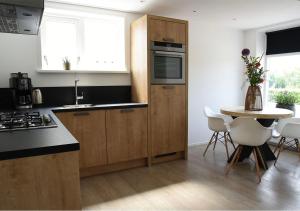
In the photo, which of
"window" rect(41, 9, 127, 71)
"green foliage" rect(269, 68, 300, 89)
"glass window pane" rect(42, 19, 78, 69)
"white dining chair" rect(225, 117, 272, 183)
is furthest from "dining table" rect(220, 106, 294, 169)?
"glass window pane" rect(42, 19, 78, 69)

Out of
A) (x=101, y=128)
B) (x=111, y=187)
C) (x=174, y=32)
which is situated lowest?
(x=111, y=187)

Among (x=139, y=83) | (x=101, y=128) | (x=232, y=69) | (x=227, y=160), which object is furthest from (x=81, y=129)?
(x=232, y=69)

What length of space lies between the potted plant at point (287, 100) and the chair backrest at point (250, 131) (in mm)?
1749

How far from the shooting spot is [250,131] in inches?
113

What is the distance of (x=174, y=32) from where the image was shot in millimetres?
3520

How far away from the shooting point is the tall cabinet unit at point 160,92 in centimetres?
336

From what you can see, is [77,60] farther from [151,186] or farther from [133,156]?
[151,186]

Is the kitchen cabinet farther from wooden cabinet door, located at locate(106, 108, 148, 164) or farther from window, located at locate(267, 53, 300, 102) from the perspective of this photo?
window, located at locate(267, 53, 300, 102)

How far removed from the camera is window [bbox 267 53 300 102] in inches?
175

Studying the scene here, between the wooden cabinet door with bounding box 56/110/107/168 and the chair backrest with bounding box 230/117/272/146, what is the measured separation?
1.67 metres

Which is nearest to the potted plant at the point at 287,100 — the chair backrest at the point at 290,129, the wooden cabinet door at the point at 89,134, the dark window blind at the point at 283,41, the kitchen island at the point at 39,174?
the dark window blind at the point at 283,41

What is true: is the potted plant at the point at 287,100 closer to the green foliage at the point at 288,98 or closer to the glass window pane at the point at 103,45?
the green foliage at the point at 288,98

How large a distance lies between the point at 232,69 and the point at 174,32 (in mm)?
1976

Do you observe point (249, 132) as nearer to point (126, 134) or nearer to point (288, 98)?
point (126, 134)
